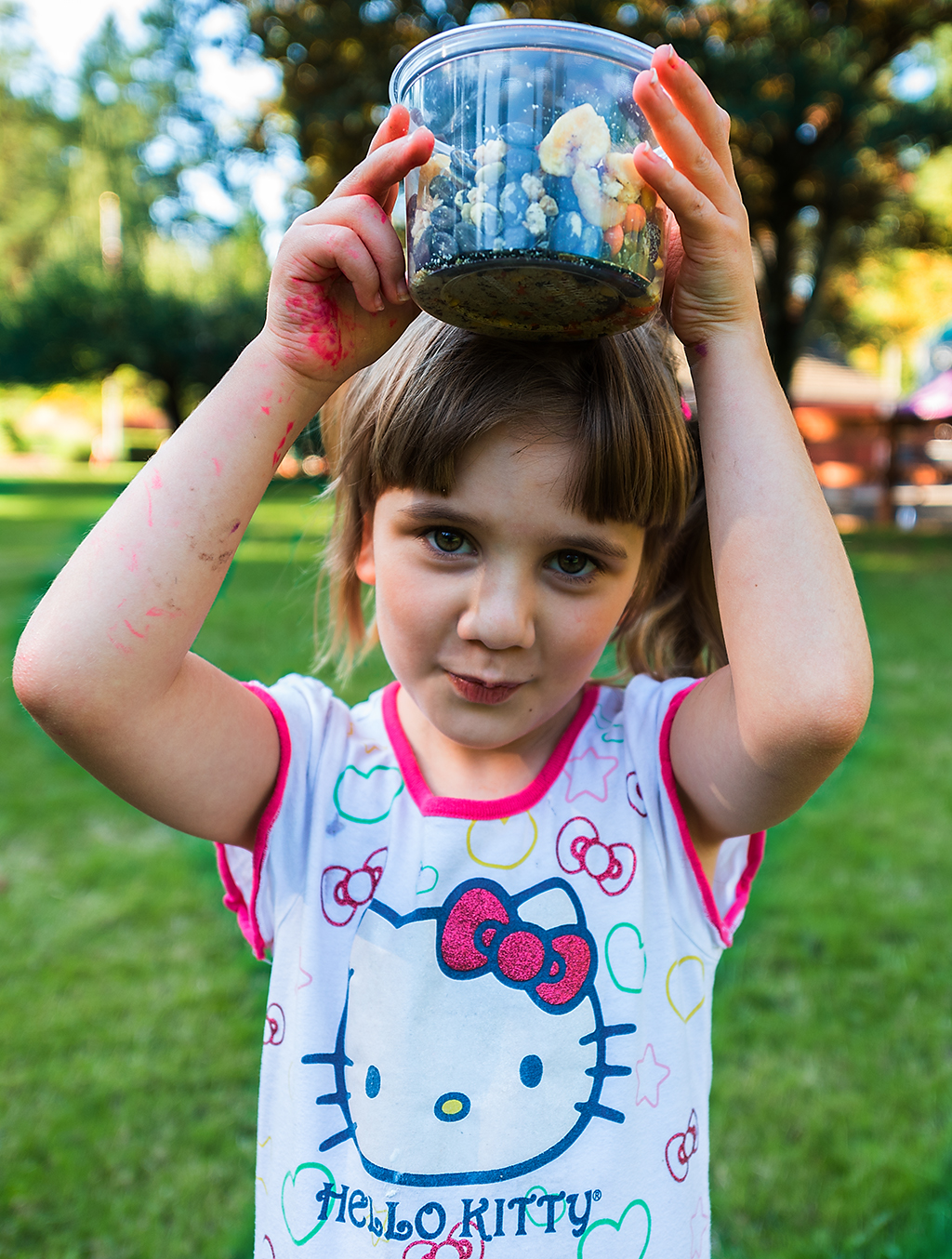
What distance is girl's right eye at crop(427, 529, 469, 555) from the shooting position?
4.14ft

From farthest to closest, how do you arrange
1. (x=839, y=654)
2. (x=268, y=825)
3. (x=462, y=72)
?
(x=268, y=825) → (x=839, y=654) → (x=462, y=72)

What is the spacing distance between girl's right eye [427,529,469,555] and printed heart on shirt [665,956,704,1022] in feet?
2.01

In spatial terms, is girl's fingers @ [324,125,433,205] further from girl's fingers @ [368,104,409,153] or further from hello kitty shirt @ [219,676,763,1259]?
hello kitty shirt @ [219,676,763,1259]

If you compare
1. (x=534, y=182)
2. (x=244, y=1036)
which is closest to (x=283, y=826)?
(x=534, y=182)

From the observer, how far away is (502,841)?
1.34 meters

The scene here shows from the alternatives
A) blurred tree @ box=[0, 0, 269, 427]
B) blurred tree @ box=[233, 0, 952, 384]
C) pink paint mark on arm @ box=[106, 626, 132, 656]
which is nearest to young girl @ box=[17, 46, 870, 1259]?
pink paint mark on arm @ box=[106, 626, 132, 656]

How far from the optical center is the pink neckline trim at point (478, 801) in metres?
1.36

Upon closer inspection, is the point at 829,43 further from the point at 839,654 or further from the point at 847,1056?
the point at 839,654

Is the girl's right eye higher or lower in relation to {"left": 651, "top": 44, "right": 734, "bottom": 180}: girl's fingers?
lower

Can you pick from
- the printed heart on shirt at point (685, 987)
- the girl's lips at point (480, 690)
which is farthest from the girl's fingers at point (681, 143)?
the printed heart on shirt at point (685, 987)

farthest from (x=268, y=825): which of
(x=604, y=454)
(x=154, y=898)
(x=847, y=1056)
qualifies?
(x=154, y=898)

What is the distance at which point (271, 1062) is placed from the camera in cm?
133

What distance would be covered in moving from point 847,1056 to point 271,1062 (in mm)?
1914

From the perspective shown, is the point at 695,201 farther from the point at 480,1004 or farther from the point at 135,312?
the point at 135,312
